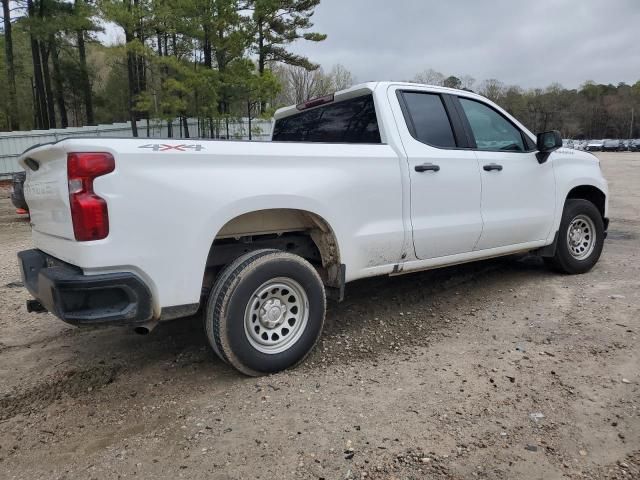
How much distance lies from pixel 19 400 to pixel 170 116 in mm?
17875

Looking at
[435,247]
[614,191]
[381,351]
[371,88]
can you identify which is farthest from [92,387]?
[614,191]

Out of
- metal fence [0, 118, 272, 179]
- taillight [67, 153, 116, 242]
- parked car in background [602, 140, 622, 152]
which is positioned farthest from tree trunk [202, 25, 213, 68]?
parked car in background [602, 140, 622, 152]

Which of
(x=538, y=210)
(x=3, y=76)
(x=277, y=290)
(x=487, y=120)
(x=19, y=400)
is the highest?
(x=3, y=76)

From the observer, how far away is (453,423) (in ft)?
8.94

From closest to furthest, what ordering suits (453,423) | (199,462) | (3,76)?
(199,462) < (453,423) < (3,76)

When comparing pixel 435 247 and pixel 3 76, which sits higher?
pixel 3 76

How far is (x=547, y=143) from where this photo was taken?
4852 mm

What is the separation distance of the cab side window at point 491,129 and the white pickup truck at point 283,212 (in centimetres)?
2

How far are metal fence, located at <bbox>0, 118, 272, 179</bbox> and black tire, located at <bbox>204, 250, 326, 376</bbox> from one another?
18665 mm

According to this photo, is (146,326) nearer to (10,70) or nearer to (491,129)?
(491,129)

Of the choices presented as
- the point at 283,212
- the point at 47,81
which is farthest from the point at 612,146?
the point at 283,212

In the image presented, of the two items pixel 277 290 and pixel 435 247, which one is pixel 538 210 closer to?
pixel 435 247

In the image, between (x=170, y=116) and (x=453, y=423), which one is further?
(x=170, y=116)

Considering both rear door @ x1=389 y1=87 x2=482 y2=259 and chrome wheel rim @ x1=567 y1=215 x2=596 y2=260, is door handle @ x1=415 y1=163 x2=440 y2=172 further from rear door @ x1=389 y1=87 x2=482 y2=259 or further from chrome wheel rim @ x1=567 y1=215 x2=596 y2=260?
chrome wheel rim @ x1=567 y1=215 x2=596 y2=260
